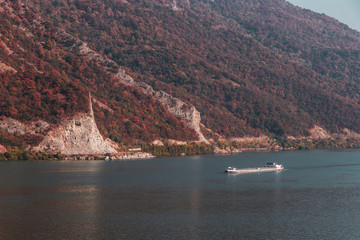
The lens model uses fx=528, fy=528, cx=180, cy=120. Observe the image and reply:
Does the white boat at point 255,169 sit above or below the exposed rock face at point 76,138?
below

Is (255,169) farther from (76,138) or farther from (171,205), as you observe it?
(171,205)

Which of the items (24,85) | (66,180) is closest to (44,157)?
(24,85)

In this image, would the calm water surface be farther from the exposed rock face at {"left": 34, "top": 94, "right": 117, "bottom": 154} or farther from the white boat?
the exposed rock face at {"left": 34, "top": 94, "right": 117, "bottom": 154}

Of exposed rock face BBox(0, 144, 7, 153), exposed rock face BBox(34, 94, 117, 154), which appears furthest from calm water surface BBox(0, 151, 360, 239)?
exposed rock face BBox(34, 94, 117, 154)

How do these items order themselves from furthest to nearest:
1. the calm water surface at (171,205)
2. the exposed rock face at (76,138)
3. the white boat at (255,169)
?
1. the exposed rock face at (76,138)
2. the white boat at (255,169)
3. the calm water surface at (171,205)

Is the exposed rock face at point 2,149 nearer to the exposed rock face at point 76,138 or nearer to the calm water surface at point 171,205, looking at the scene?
the exposed rock face at point 76,138

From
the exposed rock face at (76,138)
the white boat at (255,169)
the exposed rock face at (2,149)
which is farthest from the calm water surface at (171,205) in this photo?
the exposed rock face at (76,138)

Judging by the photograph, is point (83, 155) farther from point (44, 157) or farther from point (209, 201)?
point (209, 201)
